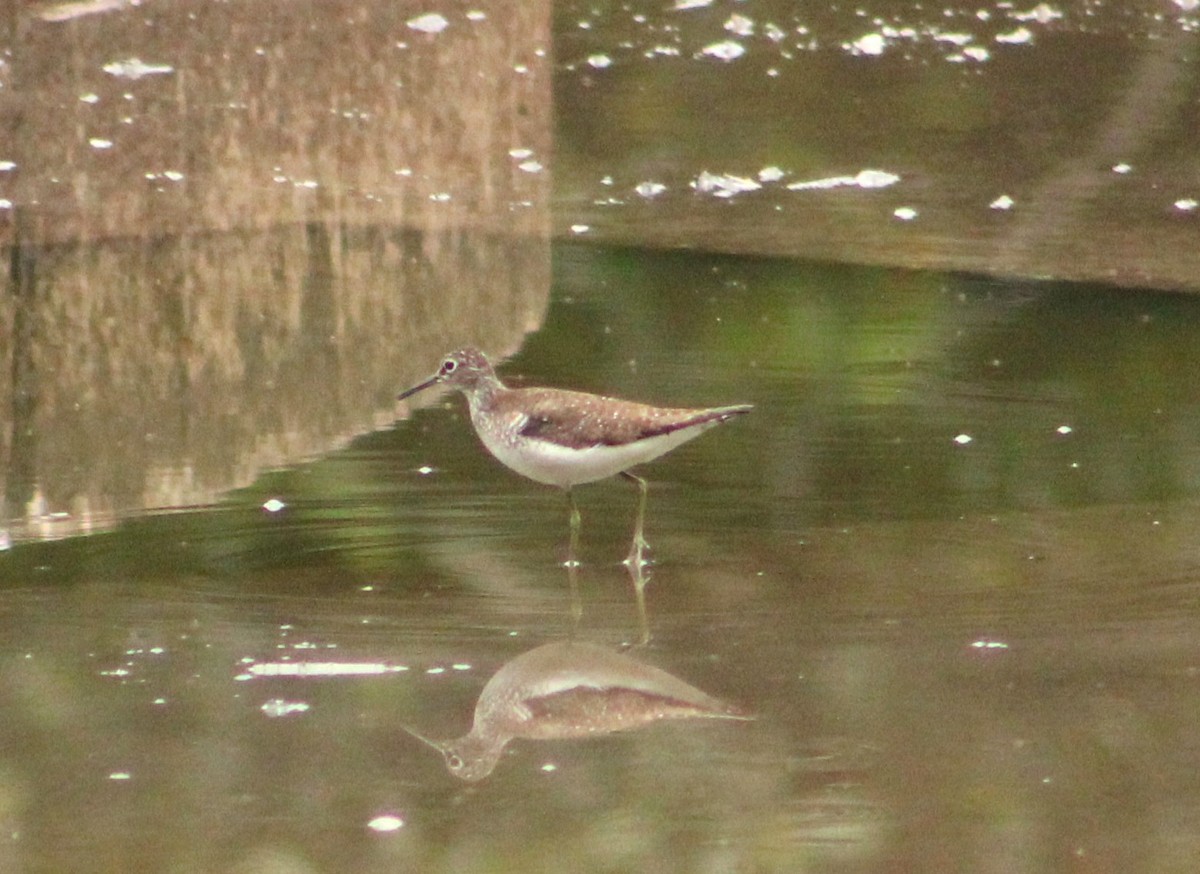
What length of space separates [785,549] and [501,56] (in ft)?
22.4

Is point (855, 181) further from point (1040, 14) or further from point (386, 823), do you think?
point (386, 823)

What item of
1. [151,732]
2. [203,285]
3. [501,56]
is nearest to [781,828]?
[151,732]

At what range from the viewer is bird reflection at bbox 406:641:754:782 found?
17.5ft

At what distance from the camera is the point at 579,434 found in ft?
22.8

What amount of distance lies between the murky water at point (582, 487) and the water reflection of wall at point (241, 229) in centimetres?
3

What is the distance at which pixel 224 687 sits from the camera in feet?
18.7

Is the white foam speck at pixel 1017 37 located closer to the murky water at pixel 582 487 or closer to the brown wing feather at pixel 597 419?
the murky water at pixel 582 487

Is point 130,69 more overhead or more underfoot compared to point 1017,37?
more overhead

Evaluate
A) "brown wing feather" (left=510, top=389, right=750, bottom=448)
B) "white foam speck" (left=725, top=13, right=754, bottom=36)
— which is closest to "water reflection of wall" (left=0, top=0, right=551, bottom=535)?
"brown wing feather" (left=510, top=389, right=750, bottom=448)

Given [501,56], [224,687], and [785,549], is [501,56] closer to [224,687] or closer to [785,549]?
[785,549]

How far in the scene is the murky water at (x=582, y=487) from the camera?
5078 millimetres

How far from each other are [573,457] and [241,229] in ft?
13.4

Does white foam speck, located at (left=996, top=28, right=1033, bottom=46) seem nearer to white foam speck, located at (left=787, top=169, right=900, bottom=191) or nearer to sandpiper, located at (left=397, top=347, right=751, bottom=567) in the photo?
white foam speck, located at (left=787, top=169, right=900, bottom=191)

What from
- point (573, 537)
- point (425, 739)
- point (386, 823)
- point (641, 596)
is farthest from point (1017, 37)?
point (386, 823)
